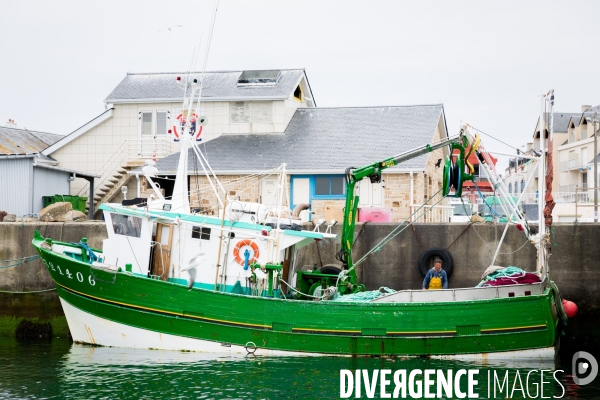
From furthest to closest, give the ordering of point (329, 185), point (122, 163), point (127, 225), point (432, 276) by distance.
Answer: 1. point (122, 163)
2. point (329, 185)
3. point (432, 276)
4. point (127, 225)

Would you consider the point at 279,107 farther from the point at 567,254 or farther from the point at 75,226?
the point at 567,254

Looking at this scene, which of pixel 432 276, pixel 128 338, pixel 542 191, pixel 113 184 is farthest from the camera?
pixel 113 184

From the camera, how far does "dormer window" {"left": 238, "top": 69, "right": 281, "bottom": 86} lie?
92.6 ft

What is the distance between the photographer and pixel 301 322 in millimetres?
14688

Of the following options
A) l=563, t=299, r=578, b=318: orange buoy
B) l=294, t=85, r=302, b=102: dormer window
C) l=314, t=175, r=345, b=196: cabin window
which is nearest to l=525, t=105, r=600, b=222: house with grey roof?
l=294, t=85, r=302, b=102: dormer window

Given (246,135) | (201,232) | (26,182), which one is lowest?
(201,232)

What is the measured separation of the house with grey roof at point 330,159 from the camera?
957 inches

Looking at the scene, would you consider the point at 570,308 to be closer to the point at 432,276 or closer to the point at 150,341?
the point at 432,276

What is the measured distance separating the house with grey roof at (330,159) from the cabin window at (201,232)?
7.73m

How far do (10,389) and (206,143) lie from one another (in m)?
15.7

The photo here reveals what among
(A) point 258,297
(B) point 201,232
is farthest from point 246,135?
(A) point 258,297

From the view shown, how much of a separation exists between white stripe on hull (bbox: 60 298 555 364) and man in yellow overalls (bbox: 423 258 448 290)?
1.74 m

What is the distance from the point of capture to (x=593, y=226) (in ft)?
53.6

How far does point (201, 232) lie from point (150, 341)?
2.19m
